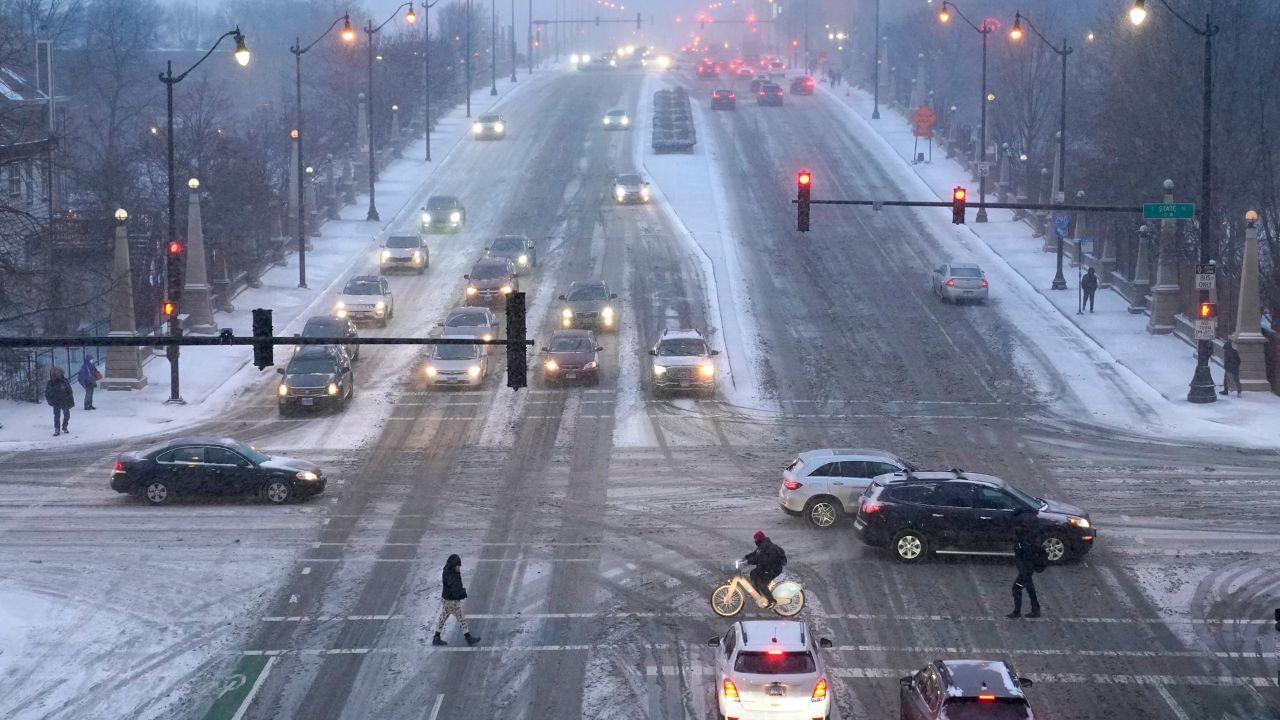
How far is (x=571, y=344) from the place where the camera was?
40094mm

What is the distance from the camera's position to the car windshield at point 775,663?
57.7 feet

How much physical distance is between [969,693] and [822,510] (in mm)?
11034

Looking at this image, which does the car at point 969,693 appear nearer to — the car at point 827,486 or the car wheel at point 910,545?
the car wheel at point 910,545

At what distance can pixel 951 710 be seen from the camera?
16.1 meters

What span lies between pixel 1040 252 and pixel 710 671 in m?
40.7

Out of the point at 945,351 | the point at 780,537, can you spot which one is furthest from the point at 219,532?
the point at 945,351

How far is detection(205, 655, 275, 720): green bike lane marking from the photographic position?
740 inches

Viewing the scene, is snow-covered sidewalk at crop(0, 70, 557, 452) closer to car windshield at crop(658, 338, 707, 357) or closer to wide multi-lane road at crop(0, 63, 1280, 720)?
wide multi-lane road at crop(0, 63, 1280, 720)

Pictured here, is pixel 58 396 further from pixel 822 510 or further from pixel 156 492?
pixel 822 510

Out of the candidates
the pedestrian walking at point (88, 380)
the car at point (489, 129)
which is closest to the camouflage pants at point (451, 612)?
the pedestrian walking at point (88, 380)

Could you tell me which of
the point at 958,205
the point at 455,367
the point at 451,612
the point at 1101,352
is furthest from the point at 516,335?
the point at 1101,352

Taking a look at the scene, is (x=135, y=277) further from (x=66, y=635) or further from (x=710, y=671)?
(x=710, y=671)

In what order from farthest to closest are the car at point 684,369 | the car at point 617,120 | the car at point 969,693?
1. the car at point 617,120
2. the car at point 684,369
3. the car at point 969,693

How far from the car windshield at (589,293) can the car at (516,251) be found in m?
7.24
